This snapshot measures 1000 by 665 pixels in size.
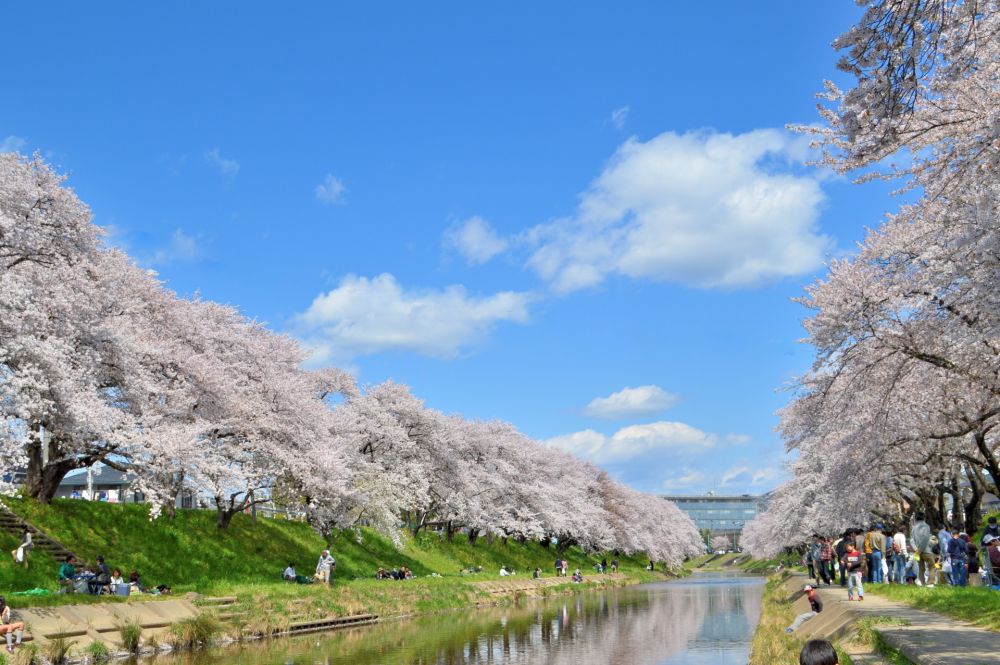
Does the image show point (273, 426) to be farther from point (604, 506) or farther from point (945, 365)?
point (604, 506)

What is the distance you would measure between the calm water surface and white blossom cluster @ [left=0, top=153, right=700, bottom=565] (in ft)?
24.4

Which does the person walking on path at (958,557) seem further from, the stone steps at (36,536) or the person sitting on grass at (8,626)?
the stone steps at (36,536)

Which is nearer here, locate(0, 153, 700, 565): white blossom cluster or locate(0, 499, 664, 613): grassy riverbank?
locate(0, 153, 700, 565): white blossom cluster

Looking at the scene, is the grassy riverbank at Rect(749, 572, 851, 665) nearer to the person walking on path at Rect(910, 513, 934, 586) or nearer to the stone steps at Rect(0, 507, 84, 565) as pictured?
the person walking on path at Rect(910, 513, 934, 586)

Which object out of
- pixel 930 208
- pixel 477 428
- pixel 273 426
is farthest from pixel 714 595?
pixel 930 208

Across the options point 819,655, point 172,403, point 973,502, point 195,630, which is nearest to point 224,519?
point 172,403

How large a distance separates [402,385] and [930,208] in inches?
1813

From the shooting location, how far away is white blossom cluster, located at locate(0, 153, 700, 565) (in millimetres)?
24000

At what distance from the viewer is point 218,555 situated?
36.8 m

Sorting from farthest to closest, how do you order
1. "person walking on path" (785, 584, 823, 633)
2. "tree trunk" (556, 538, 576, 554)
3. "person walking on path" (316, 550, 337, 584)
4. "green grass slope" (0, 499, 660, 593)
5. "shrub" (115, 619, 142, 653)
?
"tree trunk" (556, 538, 576, 554) < "person walking on path" (316, 550, 337, 584) < "green grass slope" (0, 499, 660, 593) < "shrub" (115, 619, 142, 653) < "person walking on path" (785, 584, 823, 633)

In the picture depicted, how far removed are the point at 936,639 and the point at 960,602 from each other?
488 cm

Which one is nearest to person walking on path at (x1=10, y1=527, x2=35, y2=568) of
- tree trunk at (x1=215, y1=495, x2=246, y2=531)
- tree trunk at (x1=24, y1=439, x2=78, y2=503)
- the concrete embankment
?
the concrete embankment

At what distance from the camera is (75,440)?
26312mm

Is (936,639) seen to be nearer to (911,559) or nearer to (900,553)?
(911,559)
